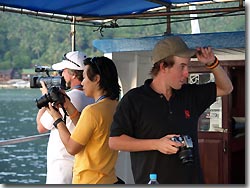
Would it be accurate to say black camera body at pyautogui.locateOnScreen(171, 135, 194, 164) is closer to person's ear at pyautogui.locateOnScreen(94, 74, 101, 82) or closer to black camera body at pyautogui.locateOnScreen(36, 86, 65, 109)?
person's ear at pyautogui.locateOnScreen(94, 74, 101, 82)

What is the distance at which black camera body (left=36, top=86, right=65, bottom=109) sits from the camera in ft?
10.4

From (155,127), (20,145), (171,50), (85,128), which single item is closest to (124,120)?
(155,127)

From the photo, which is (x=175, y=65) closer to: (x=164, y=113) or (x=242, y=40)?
(x=164, y=113)

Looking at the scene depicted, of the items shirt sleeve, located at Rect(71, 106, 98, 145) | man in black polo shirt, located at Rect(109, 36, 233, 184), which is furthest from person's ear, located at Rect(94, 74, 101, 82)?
man in black polo shirt, located at Rect(109, 36, 233, 184)

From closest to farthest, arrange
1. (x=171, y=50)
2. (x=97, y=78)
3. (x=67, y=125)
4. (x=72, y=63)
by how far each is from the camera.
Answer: (x=171, y=50)
(x=97, y=78)
(x=67, y=125)
(x=72, y=63)

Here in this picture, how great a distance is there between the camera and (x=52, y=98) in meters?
3.19

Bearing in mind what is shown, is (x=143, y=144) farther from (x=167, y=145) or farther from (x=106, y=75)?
(x=106, y=75)

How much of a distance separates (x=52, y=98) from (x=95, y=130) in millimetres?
421

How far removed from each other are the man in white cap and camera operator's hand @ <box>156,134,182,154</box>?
90cm

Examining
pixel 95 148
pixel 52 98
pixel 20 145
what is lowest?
pixel 20 145

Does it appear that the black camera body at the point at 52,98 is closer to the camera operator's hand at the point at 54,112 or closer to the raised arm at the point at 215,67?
the camera operator's hand at the point at 54,112

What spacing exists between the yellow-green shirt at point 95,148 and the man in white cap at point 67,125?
0.32m

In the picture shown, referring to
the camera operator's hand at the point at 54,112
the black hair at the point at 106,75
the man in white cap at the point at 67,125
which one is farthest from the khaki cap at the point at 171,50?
the man in white cap at the point at 67,125

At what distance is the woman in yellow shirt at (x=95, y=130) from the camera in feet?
9.41
